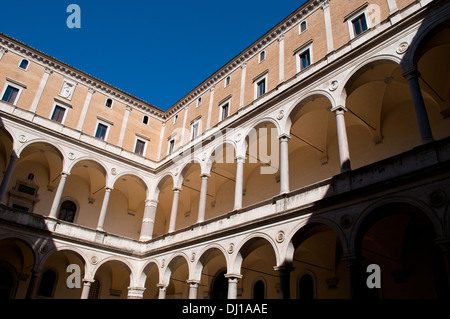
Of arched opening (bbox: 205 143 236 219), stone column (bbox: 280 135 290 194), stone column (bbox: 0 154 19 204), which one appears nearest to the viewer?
stone column (bbox: 280 135 290 194)

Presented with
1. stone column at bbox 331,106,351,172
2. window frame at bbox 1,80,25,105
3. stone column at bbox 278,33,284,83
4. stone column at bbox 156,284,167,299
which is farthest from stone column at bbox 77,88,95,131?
stone column at bbox 331,106,351,172

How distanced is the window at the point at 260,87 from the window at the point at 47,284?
47.2ft

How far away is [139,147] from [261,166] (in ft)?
26.5

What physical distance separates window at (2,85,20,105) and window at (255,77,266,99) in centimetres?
1220

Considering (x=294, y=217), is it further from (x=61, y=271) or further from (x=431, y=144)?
(x=61, y=271)

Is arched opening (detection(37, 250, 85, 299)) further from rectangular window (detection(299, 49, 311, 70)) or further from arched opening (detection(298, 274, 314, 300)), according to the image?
rectangular window (detection(299, 49, 311, 70))

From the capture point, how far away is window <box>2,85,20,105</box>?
59.5ft

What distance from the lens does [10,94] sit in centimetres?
1831

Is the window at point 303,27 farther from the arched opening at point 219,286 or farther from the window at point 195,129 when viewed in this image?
the arched opening at point 219,286

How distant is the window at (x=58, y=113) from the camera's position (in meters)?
19.4
